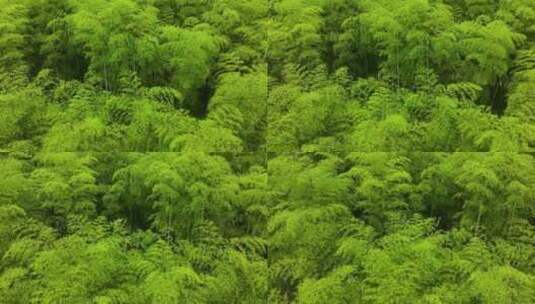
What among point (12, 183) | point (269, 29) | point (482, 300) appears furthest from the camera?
point (269, 29)

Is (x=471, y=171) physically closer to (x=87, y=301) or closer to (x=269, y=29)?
(x=269, y=29)

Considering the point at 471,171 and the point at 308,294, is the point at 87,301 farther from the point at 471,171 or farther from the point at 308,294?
the point at 471,171

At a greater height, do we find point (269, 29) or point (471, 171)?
point (269, 29)

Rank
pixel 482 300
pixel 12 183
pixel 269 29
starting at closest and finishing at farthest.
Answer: pixel 482 300, pixel 12 183, pixel 269 29

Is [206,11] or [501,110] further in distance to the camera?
[206,11]

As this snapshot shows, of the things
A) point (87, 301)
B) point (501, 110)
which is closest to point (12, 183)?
point (87, 301)

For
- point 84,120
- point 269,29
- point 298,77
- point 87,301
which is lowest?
point 87,301
